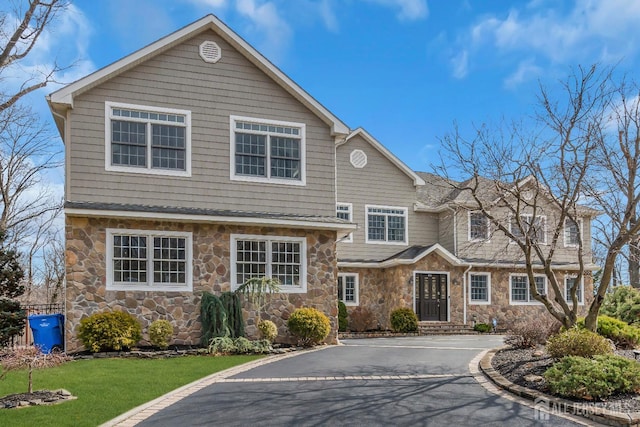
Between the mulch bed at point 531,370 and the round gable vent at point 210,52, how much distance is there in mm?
10574

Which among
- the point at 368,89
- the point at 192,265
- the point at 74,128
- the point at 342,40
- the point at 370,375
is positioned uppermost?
the point at 342,40

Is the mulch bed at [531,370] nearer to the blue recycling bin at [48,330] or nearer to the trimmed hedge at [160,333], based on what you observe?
the trimmed hedge at [160,333]

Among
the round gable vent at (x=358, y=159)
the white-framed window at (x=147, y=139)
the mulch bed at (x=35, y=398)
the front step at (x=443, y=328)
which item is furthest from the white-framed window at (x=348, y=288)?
the mulch bed at (x=35, y=398)

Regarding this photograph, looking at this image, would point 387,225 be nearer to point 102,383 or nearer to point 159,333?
point 159,333

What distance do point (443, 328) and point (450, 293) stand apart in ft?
4.93

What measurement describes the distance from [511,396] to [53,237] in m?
28.4

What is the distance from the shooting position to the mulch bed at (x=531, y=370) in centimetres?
818

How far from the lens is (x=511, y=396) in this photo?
8.95 metres

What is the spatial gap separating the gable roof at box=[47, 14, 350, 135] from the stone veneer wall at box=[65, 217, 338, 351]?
119 inches

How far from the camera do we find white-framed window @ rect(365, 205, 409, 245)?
2478cm

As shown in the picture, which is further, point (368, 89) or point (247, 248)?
point (368, 89)

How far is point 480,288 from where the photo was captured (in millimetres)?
25391

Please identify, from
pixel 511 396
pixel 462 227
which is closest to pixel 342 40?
pixel 511 396

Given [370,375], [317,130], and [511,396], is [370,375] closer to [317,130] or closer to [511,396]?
[511,396]
